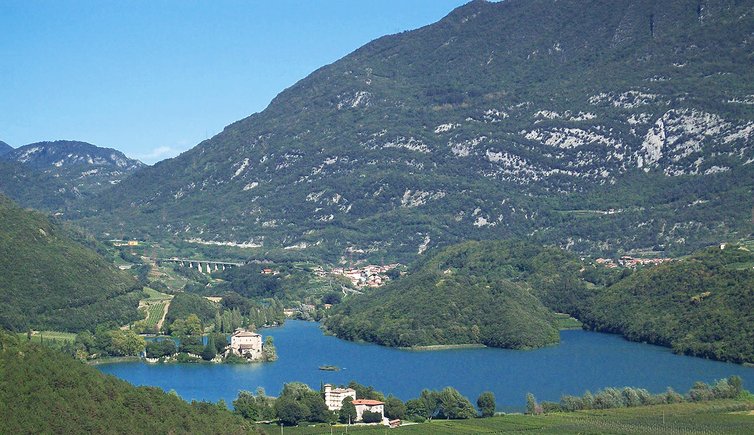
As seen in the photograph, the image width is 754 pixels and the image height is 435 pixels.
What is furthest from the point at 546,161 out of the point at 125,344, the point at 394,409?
the point at 394,409

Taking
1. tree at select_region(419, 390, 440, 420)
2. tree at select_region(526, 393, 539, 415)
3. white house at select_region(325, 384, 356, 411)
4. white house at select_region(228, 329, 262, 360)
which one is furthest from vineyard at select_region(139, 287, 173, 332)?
tree at select_region(526, 393, 539, 415)

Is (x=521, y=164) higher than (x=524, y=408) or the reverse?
higher

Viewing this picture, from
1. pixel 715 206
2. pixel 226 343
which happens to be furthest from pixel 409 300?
pixel 715 206

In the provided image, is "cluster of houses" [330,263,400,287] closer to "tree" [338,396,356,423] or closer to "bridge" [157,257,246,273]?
"bridge" [157,257,246,273]

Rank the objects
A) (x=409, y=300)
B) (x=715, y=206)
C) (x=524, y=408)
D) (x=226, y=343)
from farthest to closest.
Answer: (x=715, y=206)
(x=409, y=300)
(x=226, y=343)
(x=524, y=408)

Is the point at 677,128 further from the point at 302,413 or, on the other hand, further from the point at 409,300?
the point at 302,413

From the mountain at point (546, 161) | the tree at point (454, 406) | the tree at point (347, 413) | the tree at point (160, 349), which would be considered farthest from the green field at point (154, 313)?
the mountain at point (546, 161)

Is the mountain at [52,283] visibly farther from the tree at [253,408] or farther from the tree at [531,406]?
the tree at [531,406]
